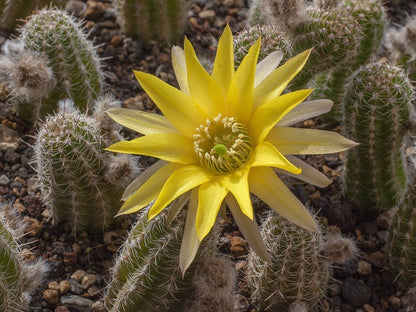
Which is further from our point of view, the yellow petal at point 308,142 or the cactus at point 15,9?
the cactus at point 15,9

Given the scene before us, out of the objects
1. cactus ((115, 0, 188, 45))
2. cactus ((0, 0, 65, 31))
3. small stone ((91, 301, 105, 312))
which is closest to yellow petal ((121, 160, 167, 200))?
small stone ((91, 301, 105, 312))

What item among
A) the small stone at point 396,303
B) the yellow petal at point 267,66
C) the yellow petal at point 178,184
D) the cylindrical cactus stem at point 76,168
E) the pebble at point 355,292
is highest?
the yellow petal at point 267,66

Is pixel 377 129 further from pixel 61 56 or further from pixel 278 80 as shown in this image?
pixel 61 56

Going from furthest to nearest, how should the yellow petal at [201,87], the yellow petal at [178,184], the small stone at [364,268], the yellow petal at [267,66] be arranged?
the small stone at [364,268], the yellow petal at [267,66], the yellow petal at [201,87], the yellow petal at [178,184]

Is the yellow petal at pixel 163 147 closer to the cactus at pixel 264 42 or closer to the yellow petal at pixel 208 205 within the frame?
the yellow petal at pixel 208 205

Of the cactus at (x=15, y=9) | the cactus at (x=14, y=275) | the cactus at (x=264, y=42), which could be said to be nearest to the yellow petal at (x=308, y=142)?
A: the cactus at (x=264, y=42)

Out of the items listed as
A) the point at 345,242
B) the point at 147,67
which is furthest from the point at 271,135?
the point at 147,67

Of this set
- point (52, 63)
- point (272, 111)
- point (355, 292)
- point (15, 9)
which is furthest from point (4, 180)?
point (355, 292)
